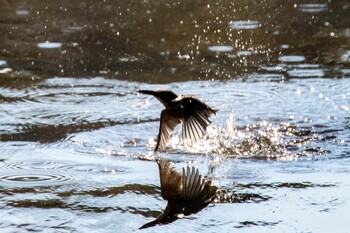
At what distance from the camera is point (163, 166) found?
17.2 feet

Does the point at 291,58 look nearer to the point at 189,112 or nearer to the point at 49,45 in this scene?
the point at 49,45

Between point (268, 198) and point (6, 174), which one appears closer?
point (268, 198)

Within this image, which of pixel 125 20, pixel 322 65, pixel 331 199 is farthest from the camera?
pixel 125 20

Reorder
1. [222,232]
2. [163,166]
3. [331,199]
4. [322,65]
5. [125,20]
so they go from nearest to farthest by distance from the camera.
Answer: [222,232] → [331,199] → [163,166] → [322,65] → [125,20]

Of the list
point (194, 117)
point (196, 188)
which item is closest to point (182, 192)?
point (196, 188)

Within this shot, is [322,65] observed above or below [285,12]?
below

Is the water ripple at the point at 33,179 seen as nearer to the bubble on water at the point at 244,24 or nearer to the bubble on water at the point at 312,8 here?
the bubble on water at the point at 244,24

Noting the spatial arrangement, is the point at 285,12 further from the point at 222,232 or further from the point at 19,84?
the point at 222,232

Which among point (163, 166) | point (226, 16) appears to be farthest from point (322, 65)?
point (163, 166)

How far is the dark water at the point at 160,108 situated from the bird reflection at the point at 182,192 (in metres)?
0.06

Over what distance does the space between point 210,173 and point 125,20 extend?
19.4ft

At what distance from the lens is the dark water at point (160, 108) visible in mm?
4477

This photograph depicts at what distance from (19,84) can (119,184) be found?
3162mm

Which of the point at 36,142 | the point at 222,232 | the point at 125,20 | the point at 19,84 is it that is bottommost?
the point at 222,232
